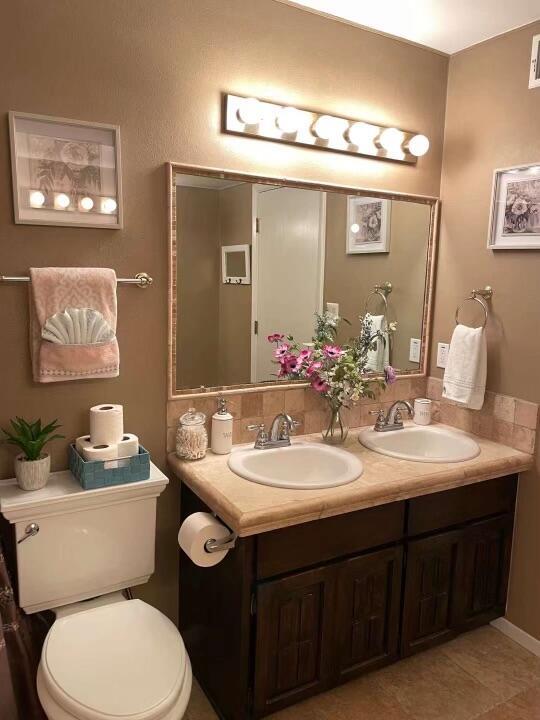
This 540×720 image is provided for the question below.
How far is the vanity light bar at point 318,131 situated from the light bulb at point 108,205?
0.50m

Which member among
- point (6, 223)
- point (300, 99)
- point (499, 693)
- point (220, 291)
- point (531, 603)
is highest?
point (300, 99)

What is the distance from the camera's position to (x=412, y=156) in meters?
2.43

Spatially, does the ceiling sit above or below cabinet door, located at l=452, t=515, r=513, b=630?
above

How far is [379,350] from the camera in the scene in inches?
99.6

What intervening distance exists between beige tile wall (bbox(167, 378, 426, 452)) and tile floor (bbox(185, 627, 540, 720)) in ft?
3.14

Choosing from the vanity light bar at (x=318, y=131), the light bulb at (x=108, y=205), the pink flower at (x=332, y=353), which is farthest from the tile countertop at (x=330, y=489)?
the vanity light bar at (x=318, y=131)

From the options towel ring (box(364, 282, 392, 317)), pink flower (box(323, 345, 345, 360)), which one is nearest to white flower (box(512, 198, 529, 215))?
towel ring (box(364, 282, 392, 317))

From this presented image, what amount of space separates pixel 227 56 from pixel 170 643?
1935 mm

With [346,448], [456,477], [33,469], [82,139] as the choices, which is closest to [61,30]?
[82,139]

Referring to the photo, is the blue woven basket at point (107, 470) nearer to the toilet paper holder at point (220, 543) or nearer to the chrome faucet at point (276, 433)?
the toilet paper holder at point (220, 543)

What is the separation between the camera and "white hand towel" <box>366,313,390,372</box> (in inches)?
98.0

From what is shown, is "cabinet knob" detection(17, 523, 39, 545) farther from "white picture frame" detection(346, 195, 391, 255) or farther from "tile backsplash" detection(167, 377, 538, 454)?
"white picture frame" detection(346, 195, 391, 255)

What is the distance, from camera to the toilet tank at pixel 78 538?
169 cm

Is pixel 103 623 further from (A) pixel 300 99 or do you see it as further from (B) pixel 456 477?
(A) pixel 300 99
